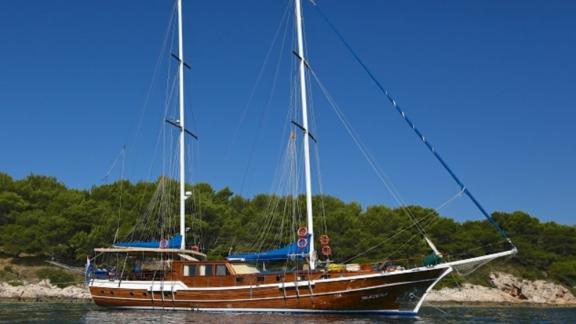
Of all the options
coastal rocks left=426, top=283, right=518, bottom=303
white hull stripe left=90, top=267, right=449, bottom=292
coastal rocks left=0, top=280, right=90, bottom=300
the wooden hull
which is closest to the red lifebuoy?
the wooden hull

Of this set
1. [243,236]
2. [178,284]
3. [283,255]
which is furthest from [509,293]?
[178,284]

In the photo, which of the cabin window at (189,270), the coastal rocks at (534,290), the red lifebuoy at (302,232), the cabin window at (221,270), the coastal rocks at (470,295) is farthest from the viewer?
the coastal rocks at (534,290)

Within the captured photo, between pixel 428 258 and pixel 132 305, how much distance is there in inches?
798

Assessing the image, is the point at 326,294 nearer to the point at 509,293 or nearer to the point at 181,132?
the point at 181,132

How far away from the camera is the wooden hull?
31.6m

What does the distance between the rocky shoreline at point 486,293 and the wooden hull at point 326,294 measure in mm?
24932

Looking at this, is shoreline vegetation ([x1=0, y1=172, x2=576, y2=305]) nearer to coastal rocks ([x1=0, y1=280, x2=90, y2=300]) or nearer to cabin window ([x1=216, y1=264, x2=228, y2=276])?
coastal rocks ([x1=0, y1=280, x2=90, y2=300])

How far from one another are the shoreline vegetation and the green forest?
0.36 feet

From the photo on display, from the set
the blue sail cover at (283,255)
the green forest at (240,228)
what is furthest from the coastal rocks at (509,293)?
the blue sail cover at (283,255)

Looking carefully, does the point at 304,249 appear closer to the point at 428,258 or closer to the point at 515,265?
the point at 428,258

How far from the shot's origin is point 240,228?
63438mm

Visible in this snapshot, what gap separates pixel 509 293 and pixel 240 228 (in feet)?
103

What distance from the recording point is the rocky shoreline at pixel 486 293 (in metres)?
56.3

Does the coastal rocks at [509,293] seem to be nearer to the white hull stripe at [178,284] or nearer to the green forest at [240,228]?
the green forest at [240,228]
